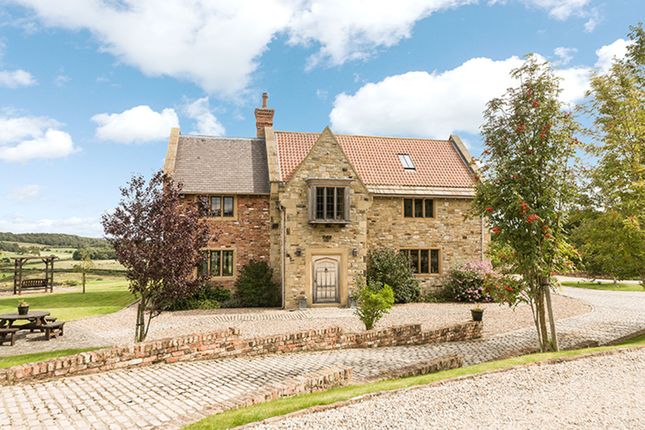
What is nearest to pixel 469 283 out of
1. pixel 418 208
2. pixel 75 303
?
pixel 418 208

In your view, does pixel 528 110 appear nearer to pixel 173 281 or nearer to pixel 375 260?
pixel 173 281

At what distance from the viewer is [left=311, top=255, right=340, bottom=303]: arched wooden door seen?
74.7 ft

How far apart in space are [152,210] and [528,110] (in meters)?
11.6

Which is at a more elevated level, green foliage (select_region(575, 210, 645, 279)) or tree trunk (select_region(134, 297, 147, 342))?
green foliage (select_region(575, 210, 645, 279))

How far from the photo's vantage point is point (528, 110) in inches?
494

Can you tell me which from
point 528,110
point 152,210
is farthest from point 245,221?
point 528,110

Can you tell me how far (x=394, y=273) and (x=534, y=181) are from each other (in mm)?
12564

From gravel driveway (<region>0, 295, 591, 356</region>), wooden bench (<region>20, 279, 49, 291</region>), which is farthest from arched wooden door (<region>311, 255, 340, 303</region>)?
wooden bench (<region>20, 279, 49, 291</region>)

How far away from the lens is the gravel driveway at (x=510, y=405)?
656 centimetres

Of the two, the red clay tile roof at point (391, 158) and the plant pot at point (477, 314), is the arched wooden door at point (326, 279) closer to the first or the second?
the red clay tile roof at point (391, 158)

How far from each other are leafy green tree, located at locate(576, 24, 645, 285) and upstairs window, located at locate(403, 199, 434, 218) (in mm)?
11057

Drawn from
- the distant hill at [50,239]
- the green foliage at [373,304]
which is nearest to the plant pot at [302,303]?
the green foliage at [373,304]

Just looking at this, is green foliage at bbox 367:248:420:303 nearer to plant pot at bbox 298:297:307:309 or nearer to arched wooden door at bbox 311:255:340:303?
arched wooden door at bbox 311:255:340:303

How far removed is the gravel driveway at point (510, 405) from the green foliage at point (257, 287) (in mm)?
15667
